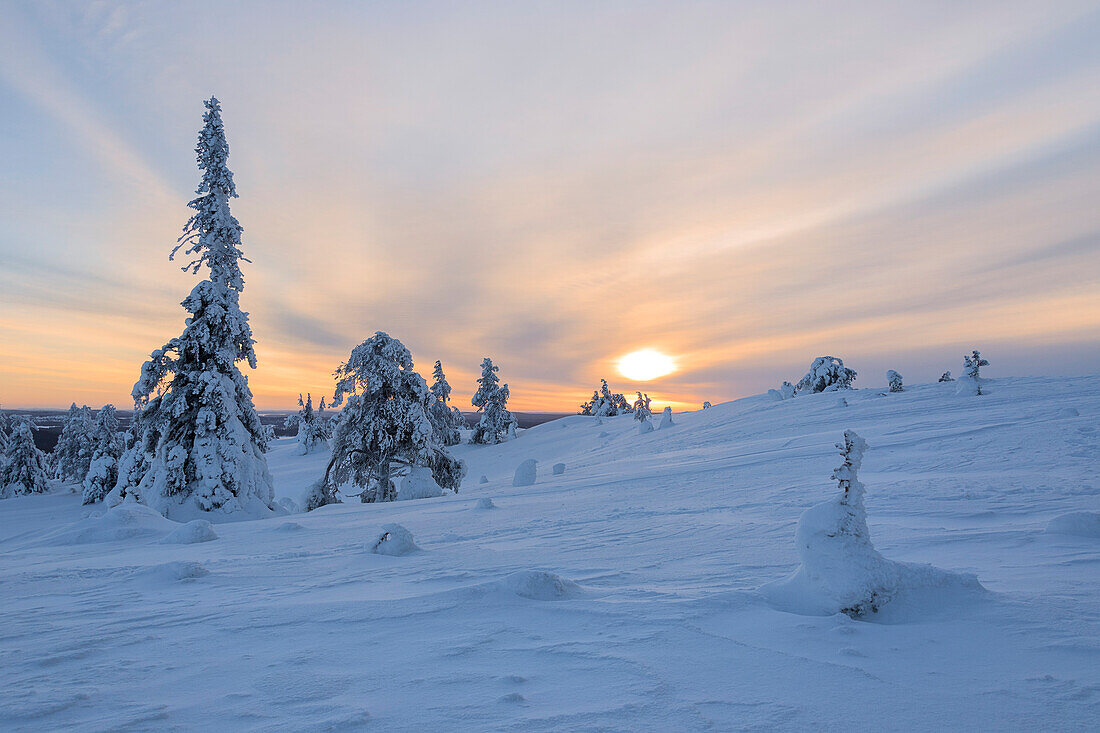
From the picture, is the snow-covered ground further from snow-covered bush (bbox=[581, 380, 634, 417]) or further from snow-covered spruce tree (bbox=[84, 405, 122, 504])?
snow-covered bush (bbox=[581, 380, 634, 417])

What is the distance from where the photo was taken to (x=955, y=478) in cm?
717

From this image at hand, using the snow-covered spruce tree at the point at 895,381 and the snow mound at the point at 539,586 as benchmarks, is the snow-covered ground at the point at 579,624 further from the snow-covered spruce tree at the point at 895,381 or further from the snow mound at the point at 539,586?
the snow-covered spruce tree at the point at 895,381

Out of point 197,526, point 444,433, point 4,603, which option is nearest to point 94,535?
point 197,526

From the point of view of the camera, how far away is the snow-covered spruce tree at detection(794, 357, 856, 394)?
86.3 feet

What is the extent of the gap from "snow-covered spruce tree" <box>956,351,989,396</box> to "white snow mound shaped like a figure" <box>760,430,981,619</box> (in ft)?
50.2

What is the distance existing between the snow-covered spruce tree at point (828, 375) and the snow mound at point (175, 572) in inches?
1071

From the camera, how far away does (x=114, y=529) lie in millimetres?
7695

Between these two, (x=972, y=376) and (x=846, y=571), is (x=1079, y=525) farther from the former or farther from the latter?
(x=972, y=376)

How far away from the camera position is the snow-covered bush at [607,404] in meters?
53.7

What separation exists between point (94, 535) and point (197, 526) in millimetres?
1721

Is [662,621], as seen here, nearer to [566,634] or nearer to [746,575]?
[566,634]

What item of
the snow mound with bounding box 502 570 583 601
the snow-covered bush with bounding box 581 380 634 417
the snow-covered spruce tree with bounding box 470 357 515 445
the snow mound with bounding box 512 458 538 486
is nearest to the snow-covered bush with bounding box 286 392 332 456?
the snow-covered spruce tree with bounding box 470 357 515 445

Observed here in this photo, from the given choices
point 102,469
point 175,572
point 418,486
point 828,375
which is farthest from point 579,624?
point 102,469

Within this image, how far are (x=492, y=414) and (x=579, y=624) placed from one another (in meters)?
46.5
